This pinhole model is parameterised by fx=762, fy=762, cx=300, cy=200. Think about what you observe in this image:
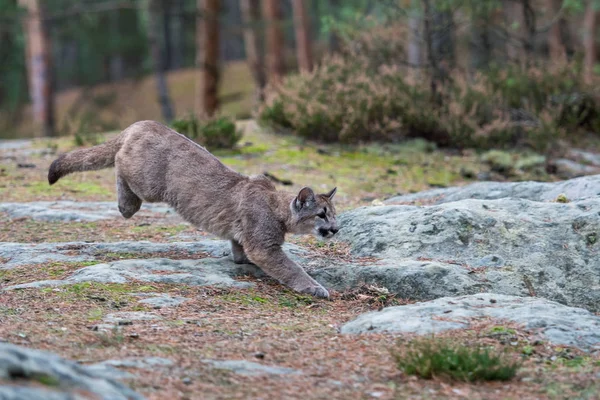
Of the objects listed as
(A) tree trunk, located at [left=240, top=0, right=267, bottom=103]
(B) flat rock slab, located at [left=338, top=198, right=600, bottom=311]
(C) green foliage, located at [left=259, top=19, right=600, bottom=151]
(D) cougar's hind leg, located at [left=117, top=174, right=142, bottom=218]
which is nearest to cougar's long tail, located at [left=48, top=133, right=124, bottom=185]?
(D) cougar's hind leg, located at [left=117, top=174, right=142, bottom=218]

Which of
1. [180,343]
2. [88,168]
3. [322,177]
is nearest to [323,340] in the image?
[180,343]

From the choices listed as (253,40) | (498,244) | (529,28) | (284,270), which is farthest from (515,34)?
(284,270)

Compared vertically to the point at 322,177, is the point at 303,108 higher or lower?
higher

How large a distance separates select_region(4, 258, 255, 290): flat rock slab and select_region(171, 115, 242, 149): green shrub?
251 inches

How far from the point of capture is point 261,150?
530 inches

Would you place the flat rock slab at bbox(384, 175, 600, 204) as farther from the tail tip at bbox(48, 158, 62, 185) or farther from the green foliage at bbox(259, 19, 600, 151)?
the green foliage at bbox(259, 19, 600, 151)

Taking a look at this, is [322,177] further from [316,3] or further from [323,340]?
[316,3]

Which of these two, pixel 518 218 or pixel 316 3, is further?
pixel 316 3

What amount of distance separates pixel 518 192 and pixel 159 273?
4.38m

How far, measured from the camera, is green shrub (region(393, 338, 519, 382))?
4.36m

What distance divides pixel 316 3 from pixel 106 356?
47.8 metres

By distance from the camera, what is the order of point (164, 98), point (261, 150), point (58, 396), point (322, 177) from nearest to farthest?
point (58, 396)
point (322, 177)
point (261, 150)
point (164, 98)

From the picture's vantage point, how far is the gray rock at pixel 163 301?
18.9ft

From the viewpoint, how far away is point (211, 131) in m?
13.1
